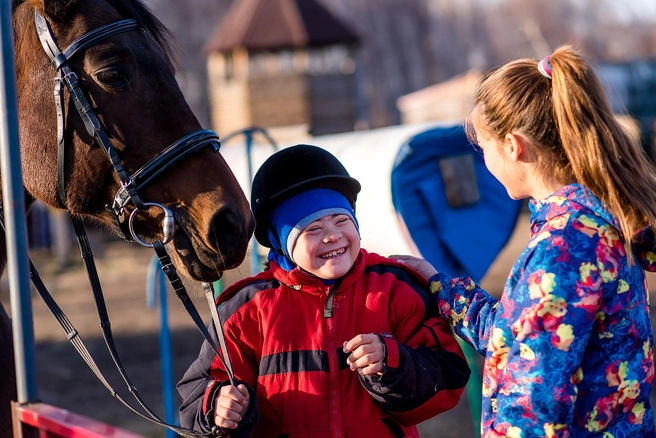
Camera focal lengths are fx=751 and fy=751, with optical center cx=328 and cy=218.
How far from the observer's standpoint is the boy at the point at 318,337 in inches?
71.1

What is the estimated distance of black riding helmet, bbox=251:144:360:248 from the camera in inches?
80.0

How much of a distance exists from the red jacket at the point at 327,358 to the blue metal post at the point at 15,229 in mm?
433

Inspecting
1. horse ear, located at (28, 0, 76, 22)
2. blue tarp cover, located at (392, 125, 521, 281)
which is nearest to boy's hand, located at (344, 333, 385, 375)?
horse ear, located at (28, 0, 76, 22)

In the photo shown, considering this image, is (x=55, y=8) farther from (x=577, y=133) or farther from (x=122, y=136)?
(x=577, y=133)

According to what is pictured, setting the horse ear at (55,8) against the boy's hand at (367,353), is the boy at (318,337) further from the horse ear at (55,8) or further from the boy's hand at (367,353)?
the horse ear at (55,8)

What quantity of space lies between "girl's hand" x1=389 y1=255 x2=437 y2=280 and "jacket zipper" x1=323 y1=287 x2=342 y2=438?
282mm

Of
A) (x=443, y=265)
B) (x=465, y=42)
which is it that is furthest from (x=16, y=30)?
(x=465, y=42)

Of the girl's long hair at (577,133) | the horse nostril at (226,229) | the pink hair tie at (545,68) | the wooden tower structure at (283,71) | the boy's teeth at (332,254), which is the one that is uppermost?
the wooden tower structure at (283,71)

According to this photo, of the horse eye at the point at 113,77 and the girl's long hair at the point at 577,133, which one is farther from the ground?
the horse eye at the point at 113,77

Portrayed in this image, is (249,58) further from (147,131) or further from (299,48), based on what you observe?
(147,131)

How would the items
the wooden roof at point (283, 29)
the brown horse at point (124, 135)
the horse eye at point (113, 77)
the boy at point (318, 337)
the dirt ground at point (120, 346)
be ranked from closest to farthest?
1. the boy at point (318, 337)
2. the brown horse at point (124, 135)
3. the horse eye at point (113, 77)
4. the dirt ground at point (120, 346)
5. the wooden roof at point (283, 29)

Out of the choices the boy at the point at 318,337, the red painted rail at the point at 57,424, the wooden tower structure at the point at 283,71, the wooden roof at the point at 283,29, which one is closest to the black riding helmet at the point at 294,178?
the boy at the point at 318,337

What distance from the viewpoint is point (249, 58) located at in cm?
2097

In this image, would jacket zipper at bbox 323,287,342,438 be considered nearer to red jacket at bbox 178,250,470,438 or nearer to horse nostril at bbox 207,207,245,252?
red jacket at bbox 178,250,470,438
